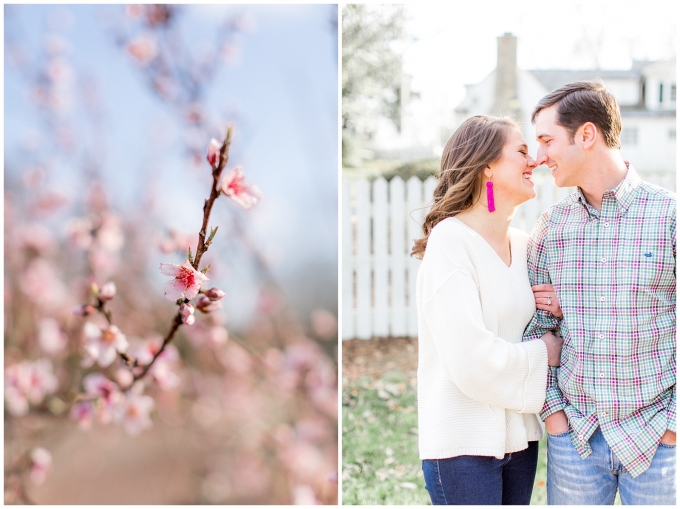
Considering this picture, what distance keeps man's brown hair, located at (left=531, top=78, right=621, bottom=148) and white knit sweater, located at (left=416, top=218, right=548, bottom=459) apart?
285 mm

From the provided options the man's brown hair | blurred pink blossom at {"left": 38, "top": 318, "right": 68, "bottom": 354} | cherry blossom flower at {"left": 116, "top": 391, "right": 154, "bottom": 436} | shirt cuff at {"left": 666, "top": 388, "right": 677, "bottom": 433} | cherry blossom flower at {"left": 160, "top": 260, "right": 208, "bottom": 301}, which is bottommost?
cherry blossom flower at {"left": 116, "top": 391, "right": 154, "bottom": 436}

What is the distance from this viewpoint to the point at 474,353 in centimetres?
105

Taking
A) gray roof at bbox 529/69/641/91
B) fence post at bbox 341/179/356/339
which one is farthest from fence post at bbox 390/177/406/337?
gray roof at bbox 529/69/641/91

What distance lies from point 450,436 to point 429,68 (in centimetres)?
370

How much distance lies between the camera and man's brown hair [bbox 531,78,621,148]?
3.67 feet

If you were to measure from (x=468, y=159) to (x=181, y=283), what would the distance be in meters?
0.59

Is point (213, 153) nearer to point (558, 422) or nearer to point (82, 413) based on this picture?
point (558, 422)

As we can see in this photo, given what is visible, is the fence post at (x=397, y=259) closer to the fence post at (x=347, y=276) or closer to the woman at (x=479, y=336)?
the fence post at (x=347, y=276)

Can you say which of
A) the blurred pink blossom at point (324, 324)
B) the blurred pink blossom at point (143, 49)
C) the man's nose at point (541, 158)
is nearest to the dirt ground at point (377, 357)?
the blurred pink blossom at point (324, 324)

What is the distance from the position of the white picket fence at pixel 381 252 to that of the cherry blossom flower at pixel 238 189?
238 cm

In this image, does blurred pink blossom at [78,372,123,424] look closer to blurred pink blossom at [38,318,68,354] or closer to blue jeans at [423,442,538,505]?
blurred pink blossom at [38,318,68,354]

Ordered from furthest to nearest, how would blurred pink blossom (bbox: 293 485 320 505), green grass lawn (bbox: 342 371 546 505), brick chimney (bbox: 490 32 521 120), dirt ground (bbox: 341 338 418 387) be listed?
brick chimney (bbox: 490 32 521 120) → dirt ground (bbox: 341 338 418 387) → green grass lawn (bbox: 342 371 546 505) → blurred pink blossom (bbox: 293 485 320 505)

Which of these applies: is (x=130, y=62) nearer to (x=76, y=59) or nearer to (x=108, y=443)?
(x=76, y=59)

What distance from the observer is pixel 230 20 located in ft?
6.81
